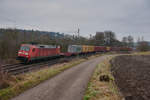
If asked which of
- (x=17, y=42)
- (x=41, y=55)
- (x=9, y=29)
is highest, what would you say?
(x=9, y=29)

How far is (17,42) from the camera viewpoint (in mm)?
28781

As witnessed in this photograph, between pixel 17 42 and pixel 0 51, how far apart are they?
4.51 m

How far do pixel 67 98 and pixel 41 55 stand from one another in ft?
55.1

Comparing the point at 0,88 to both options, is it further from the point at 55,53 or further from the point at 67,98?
the point at 55,53

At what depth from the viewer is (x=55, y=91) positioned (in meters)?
8.55

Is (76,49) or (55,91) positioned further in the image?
(76,49)

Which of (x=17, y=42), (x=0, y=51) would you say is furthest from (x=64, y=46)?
(x=0, y=51)

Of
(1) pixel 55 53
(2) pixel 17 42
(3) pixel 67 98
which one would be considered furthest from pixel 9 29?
(3) pixel 67 98

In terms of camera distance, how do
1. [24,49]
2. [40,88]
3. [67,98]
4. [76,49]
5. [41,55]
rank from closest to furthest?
1. [67,98]
2. [40,88]
3. [24,49]
4. [41,55]
5. [76,49]

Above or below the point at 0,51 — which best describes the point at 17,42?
above

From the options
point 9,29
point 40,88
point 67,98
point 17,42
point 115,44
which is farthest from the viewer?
point 115,44

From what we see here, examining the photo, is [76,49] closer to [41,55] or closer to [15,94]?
[41,55]

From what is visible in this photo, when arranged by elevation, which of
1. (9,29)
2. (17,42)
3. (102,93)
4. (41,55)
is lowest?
(102,93)

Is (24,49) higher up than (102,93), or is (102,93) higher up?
(24,49)
